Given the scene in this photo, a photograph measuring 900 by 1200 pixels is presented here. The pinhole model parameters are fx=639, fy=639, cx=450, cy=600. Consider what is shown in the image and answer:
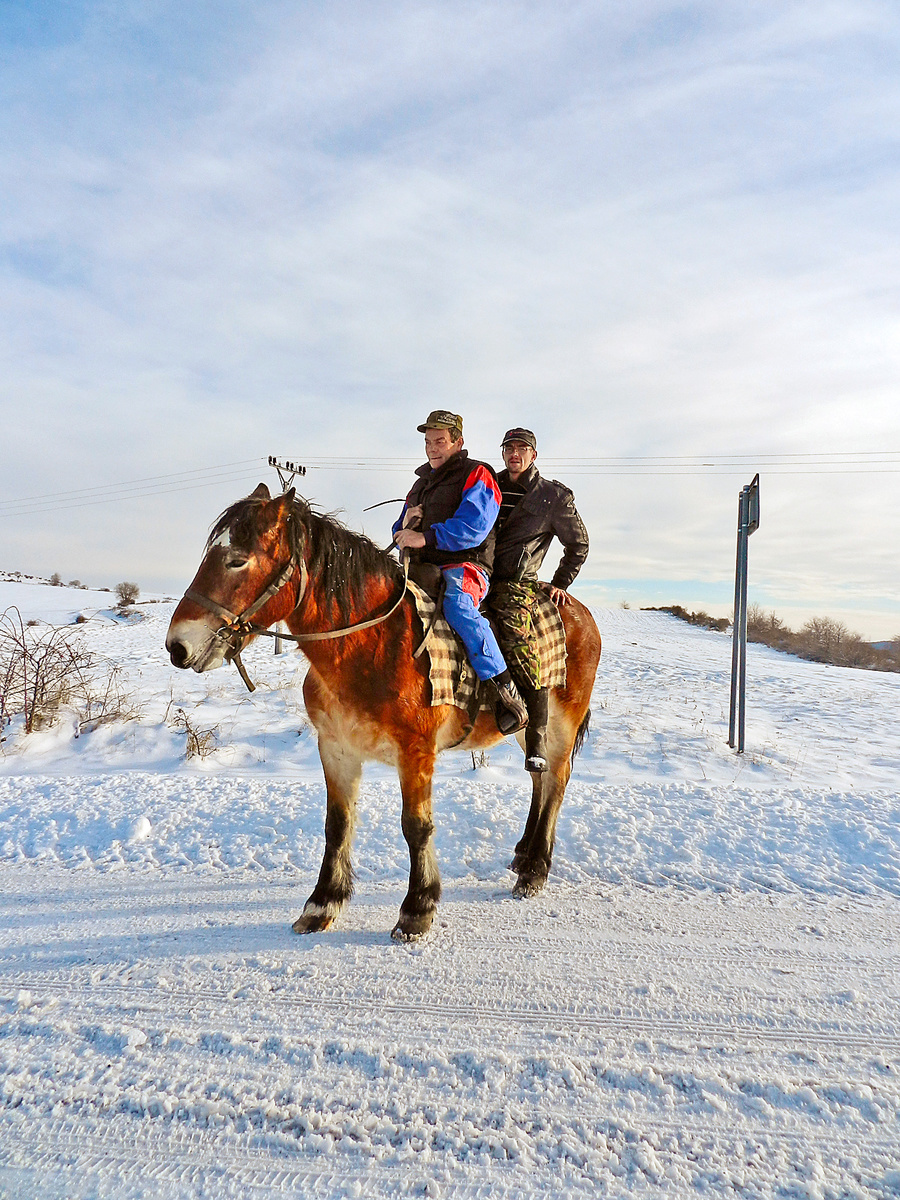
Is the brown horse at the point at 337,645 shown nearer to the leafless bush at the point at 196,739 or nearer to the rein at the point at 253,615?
the rein at the point at 253,615

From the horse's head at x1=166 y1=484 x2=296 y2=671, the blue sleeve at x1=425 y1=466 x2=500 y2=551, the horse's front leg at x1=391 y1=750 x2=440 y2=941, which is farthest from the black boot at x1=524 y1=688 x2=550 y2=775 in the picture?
the horse's head at x1=166 y1=484 x2=296 y2=671

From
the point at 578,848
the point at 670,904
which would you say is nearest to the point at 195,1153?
the point at 670,904

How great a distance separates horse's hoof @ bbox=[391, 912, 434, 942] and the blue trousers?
1.31 m

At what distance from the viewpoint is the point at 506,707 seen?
3861 millimetres

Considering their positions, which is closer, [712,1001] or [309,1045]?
[309,1045]

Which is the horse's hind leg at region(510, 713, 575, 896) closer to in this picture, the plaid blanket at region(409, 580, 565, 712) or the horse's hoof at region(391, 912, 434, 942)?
the horse's hoof at region(391, 912, 434, 942)

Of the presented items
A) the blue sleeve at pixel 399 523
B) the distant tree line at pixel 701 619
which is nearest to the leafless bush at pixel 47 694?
the blue sleeve at pixel 399 523

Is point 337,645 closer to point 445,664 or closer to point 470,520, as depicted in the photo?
point 445,664

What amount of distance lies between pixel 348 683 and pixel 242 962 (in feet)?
4.56

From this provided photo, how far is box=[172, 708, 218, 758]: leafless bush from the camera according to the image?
6246 millimetres

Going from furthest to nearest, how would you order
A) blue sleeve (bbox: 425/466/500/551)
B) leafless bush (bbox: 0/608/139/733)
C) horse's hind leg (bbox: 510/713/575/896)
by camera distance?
1. leafless bush (bbox: 0/608/139/733)
2. horse's hind leg (bbox: 510/713/575/896)
3. blue sleeve (bbox: 425/466/500/551)

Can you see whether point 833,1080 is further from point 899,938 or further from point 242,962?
point 242,962

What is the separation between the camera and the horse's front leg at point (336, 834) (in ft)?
11.3

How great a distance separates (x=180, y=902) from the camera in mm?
3633
